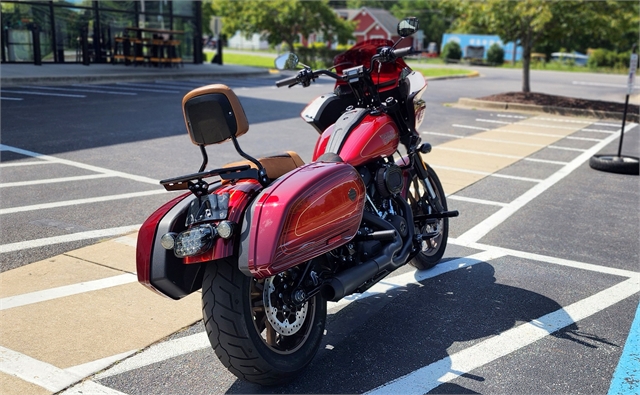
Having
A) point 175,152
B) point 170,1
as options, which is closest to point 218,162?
point 175,152

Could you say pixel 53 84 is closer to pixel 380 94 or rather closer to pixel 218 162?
pixel 218 162

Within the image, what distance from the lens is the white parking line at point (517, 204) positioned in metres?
6.25

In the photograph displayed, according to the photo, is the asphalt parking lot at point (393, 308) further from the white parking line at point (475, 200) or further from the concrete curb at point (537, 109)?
the concrete curb at point (537, 109)

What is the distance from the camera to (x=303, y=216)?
10.6 ft

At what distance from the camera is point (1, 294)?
4.43 meters

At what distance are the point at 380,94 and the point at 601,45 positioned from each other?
6893 centimetres

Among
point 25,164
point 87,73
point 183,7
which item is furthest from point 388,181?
point 183,7

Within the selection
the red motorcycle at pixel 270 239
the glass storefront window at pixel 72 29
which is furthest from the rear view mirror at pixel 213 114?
the glass storefront window at pixel 72 29

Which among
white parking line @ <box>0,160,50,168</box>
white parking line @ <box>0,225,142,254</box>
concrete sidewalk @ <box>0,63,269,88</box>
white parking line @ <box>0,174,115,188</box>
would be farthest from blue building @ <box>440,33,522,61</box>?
white parking line @ <box>0,225,142,254</box>

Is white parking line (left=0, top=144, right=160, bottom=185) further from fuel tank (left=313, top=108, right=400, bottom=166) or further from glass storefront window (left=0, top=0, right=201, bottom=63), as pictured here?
glass storefront window (left=0, top=0, right=201, bottom=63)

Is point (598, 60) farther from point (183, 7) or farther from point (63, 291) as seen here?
point (63, 291)

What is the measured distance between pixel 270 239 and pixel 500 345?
68.8 inches

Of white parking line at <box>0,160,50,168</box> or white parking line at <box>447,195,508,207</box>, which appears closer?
white parking line at <box>447,195,508,207</box>

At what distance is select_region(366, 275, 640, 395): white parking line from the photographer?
3.46 m
